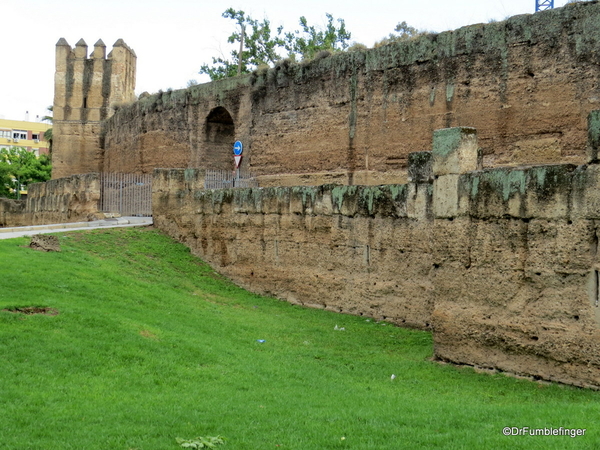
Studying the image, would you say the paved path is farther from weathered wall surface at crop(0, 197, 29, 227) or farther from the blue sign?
weathered wall surface at crop(0, 197, 29, 227)

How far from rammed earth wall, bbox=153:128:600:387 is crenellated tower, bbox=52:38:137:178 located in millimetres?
20904

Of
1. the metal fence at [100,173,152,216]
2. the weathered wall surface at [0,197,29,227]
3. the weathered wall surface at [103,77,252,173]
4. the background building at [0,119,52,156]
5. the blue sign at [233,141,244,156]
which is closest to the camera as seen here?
the metal fence at [100,173,152,216]

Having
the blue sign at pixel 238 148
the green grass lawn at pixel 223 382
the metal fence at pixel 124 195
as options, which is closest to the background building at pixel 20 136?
the blue sign at pixel 238 148

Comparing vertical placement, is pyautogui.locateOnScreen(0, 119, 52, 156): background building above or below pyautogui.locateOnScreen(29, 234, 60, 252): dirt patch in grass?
above

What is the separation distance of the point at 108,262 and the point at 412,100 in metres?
7.94

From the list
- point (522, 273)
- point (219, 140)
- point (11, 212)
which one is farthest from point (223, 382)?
point (11, 212)

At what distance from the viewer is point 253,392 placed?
657 cm

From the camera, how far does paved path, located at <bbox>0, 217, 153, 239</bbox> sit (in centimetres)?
1637

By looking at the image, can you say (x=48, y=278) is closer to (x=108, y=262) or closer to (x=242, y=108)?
(x=108, y=262)

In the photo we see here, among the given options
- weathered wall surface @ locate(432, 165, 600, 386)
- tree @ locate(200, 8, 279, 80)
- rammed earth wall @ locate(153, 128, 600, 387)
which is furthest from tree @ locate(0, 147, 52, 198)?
weathered wall surface @ locate(432, 165, 600, 386)

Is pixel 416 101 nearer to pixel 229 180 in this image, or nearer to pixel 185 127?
pixel 229 180

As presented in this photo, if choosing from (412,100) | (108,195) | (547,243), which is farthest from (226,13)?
(547,243)

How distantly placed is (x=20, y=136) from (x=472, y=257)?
74839mm

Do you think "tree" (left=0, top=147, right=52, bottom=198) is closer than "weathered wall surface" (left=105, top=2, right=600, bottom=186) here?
No
